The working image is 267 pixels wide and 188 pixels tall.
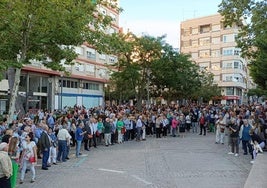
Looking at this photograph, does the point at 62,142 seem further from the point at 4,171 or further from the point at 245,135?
the point at 245,135

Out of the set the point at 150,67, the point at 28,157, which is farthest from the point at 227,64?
the point at 28,157

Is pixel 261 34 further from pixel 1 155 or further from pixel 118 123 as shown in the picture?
pixel 1 155

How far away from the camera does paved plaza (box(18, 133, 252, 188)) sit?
38.6ft

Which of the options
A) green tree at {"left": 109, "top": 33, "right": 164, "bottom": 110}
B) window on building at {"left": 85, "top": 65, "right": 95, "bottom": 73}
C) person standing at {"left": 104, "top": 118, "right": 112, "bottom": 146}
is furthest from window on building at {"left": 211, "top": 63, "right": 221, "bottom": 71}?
person standing at {"left": 104, "top": 118, "right": 112, "bottom": 146}

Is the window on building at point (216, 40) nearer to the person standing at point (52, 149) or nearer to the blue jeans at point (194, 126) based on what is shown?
the blue jeans at point (194, 126)

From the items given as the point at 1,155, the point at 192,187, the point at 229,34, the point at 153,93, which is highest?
the point at 229,34

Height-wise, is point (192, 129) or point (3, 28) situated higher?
point (3, 28)

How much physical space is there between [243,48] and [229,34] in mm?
56344

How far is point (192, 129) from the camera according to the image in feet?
104

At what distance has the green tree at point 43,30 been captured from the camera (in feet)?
58.5

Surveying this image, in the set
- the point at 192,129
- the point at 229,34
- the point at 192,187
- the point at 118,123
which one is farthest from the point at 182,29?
the point at 192,187

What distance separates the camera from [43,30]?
1898 centimetres

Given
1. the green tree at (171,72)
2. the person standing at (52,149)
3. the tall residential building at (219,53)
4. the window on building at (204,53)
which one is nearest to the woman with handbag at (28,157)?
the person standing at (52,149)

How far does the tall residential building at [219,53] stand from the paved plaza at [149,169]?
6517 cm
